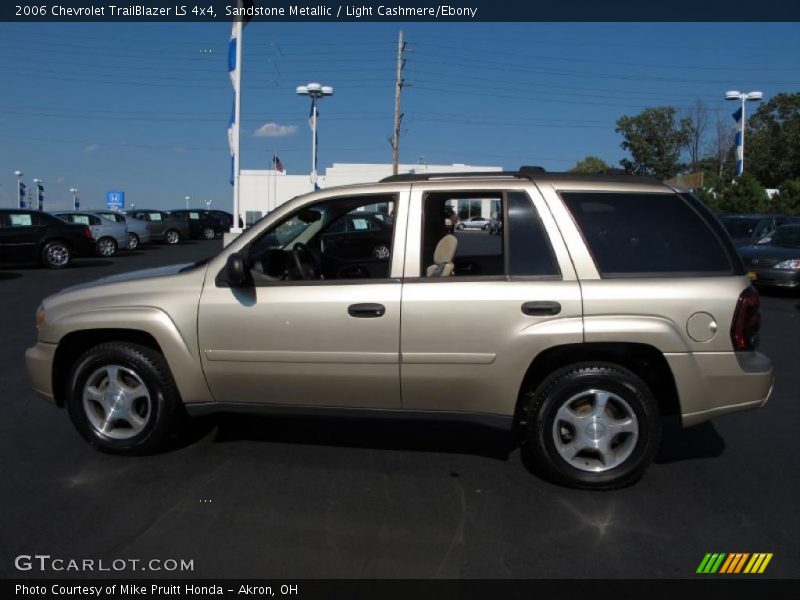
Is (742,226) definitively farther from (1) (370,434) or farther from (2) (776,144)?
(2) (776,144)

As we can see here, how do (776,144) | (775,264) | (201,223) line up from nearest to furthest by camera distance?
(775,264), (201,223), (776,144)

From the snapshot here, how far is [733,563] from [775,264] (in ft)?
37.9

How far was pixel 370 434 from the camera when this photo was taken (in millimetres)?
5406

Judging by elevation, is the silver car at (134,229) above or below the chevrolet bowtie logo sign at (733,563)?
above

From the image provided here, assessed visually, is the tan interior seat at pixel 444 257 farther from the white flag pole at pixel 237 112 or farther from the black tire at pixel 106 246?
the black tire at pixel 106 246

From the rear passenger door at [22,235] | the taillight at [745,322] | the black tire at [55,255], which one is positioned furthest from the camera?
the black tire at [55,255]

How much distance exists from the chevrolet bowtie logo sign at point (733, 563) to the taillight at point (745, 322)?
1152mm

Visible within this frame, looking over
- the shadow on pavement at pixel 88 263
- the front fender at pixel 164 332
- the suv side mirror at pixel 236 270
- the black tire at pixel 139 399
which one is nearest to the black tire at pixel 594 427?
the suv side mirror at pixel 236 270

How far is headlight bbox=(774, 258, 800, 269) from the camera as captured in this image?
13453 millimetres

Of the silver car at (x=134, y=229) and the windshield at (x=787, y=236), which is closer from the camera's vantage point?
the windshield at (x=787, y=236)

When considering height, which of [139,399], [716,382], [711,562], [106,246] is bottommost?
[711,562]

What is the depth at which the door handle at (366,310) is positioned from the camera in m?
4.32

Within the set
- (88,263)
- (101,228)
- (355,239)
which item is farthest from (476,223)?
(101,228)
